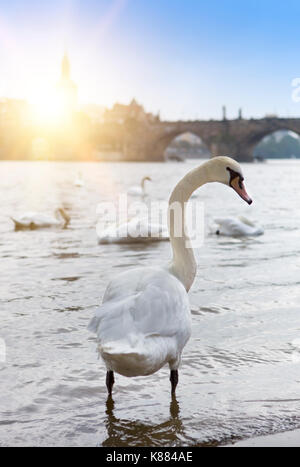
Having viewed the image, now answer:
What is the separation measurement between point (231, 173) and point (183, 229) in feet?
1.44

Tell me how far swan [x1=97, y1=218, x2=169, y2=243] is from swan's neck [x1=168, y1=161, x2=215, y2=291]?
6197 mm

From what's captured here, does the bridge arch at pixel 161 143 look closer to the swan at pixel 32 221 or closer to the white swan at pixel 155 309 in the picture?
the swan at pixel 32 221

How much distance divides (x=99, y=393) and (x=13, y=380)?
583mm

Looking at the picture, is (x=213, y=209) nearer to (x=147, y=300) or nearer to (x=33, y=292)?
(x=33, y=292)

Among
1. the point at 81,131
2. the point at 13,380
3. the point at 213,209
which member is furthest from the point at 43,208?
the point at 81,131

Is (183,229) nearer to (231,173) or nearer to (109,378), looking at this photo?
(231,173)

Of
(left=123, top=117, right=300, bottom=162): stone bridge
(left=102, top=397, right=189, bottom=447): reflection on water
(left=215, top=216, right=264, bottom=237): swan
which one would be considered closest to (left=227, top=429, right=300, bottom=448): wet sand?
(left=102, top=397, right=189, bottom=447): reflection on water

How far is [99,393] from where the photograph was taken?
152 inches

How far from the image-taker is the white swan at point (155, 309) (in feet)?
9.89

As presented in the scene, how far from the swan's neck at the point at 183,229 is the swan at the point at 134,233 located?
6197 mm

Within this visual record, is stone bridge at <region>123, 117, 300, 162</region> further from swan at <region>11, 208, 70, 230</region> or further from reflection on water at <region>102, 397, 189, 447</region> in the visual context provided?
reflection on water at <region>102, 397, 189, 447</region>

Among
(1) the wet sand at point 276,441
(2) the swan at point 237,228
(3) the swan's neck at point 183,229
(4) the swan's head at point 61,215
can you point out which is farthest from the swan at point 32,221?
(1) the wet sand at point 276,441
